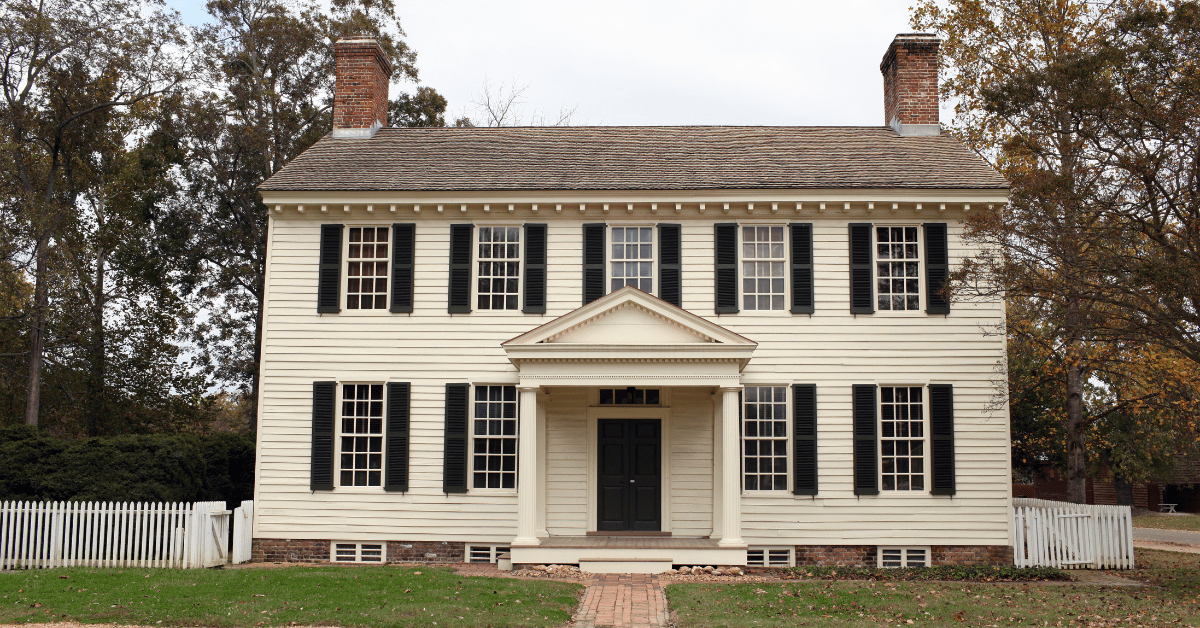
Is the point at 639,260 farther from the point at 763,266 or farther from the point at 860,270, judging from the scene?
the point at 860,270

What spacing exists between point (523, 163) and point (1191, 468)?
3799cm

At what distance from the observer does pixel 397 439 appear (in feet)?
52.5

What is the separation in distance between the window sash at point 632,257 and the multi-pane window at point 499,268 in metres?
1.72

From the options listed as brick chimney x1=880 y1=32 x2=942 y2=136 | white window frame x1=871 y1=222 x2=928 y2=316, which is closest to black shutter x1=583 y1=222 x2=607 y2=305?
white window frame x1=871 y1=222 x2=928 y2=316

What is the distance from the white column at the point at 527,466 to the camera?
47.0 ft

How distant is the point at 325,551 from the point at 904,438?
1050 centimetres

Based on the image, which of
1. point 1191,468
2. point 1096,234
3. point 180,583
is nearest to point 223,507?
point 180,583

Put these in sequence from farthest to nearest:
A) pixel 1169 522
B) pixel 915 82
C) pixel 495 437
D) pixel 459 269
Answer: pixel 1169 522
pixel 915 82
pixel 459 269
pixel 495 437

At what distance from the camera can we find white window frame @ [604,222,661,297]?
1622 cm

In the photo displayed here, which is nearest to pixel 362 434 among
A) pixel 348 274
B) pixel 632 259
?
pixel 348 274

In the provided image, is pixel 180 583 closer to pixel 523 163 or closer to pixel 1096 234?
pixel 523 163

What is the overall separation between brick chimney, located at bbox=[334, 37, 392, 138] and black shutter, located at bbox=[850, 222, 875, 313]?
33.6ft

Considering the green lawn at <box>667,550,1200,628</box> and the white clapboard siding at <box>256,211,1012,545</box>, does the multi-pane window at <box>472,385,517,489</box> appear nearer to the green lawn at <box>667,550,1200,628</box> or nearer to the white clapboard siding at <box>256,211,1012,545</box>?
the white clapboard siding at <box>256,211,1012,545</box>

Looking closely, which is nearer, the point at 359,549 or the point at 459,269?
the point at 359,549
